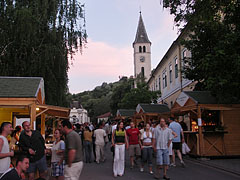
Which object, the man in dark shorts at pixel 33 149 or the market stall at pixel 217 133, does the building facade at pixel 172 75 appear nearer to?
the market stall at pixel 217 133

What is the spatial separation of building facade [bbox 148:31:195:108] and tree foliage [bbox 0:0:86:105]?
10.4 m

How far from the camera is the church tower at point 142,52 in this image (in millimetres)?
70750

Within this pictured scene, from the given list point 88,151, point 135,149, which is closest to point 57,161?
point 135,149

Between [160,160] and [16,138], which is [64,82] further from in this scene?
[160,160]

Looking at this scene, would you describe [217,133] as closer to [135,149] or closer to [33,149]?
[135,149]

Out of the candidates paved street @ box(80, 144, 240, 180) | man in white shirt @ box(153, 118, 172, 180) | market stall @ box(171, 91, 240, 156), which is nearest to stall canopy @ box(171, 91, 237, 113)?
market stall @ box(171, 91, 240, 156)

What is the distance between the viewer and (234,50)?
11805 mm

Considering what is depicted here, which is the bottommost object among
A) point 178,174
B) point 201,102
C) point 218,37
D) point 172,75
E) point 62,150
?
point 178,174

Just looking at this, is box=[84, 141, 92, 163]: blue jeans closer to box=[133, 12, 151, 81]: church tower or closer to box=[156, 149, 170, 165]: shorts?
box=[156, 149, 170, 165]: shorts

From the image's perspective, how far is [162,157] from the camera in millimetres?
8812

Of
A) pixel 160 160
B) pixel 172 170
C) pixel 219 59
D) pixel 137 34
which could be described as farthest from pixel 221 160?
pixel 137 34

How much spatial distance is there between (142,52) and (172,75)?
4074cm

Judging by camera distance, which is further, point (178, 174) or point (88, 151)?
point (88, 151)

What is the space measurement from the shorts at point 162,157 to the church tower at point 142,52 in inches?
2409
